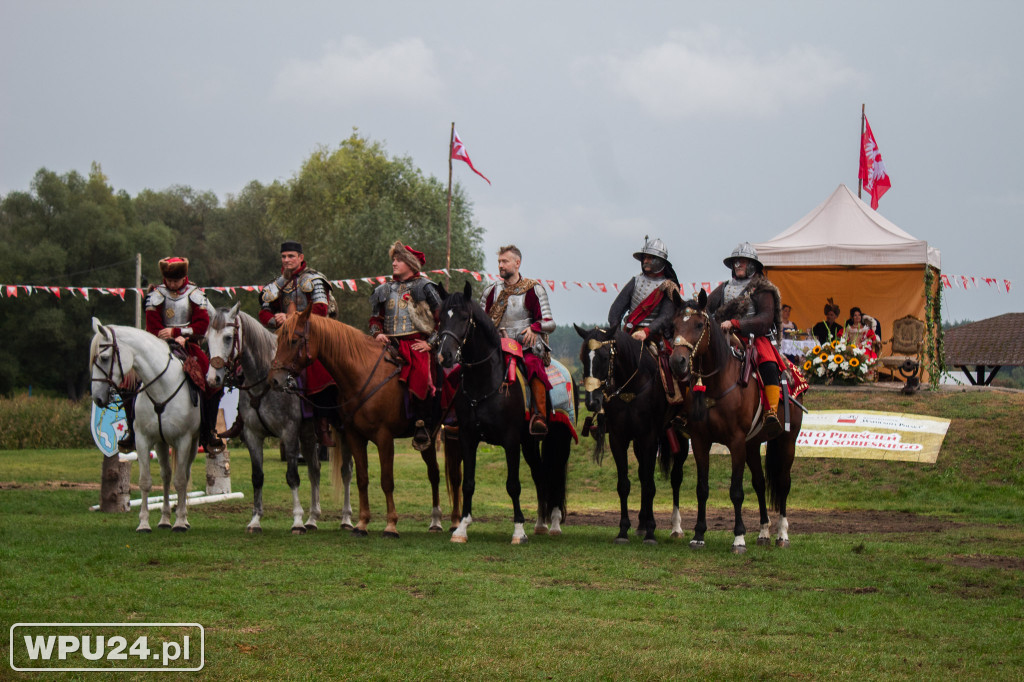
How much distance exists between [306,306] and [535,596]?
4460 millimetres

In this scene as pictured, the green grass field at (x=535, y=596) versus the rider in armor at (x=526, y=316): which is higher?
the rider in armor at (x=526, y=316)

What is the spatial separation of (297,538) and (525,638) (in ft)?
15.6

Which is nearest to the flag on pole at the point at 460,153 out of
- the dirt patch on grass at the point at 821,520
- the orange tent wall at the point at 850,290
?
the orange tent wall at the point at 850,290

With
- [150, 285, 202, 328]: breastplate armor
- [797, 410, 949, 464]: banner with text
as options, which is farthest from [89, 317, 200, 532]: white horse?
[797, 410, 949, 464]: banner with text

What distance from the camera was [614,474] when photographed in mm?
19094

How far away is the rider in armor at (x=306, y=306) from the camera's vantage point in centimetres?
1077

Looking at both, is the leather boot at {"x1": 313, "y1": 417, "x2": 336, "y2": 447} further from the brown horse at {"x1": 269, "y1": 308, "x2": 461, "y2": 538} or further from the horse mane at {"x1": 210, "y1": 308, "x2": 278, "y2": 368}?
the horse mane at {"x1": 210, "y1": 308, "x2": 278, "y2": 368}

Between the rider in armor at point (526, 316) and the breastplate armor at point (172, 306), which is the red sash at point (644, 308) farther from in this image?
the breastplate armor at point (172, 306)

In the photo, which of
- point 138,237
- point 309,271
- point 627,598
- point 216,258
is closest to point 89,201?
point 138,237

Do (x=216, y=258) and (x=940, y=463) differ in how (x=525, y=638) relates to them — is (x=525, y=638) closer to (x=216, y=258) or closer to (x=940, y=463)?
(x=940, y=463)

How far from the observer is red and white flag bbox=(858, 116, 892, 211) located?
27609 millimetres

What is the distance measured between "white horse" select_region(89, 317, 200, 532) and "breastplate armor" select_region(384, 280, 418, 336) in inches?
92.8

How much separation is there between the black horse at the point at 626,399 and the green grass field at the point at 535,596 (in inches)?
27.3

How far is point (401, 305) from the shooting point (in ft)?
36.7
